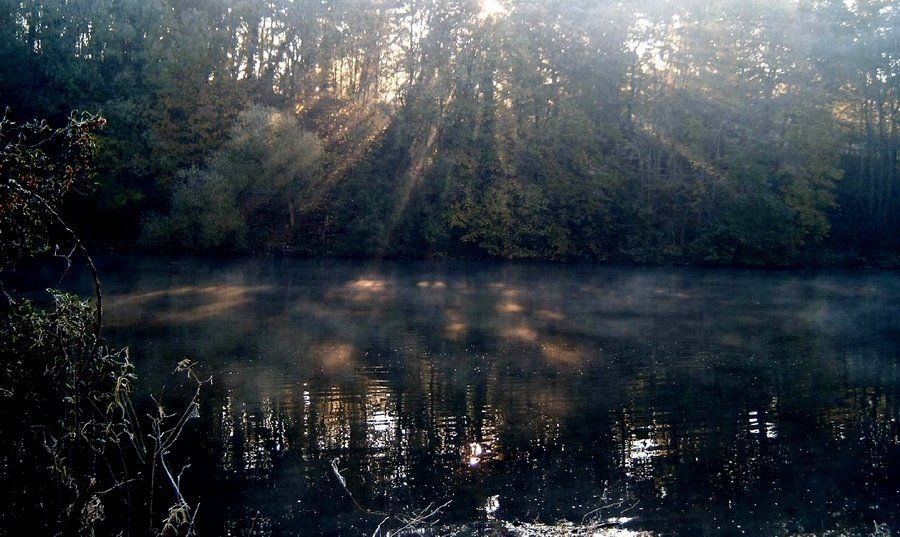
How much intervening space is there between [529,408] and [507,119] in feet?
88.9

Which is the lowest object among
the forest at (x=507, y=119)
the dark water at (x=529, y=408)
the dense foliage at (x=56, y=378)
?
the dark water at (x=529, y=408)

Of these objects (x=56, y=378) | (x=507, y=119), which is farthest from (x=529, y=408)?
(x=507, y=119)

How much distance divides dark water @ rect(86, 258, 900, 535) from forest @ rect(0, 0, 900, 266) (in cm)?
1240

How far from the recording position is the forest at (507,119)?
32938mm

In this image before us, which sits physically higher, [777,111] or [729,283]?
[777,111]

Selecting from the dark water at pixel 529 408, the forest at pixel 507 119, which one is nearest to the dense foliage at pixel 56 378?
the dark water at pixel 529 408

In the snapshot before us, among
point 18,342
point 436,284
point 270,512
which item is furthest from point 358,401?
point 436,284

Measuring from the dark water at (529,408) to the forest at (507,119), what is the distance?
40.7 ft

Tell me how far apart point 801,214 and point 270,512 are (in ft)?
107

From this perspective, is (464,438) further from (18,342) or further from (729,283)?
(729,283)

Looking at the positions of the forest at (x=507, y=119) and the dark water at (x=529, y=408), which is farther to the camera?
the forest at (x=507, y=119)

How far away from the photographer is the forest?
32938 mm

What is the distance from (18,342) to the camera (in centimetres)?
592

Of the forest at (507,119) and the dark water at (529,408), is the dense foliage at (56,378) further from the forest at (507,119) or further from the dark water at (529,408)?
the forest at (507,119)
